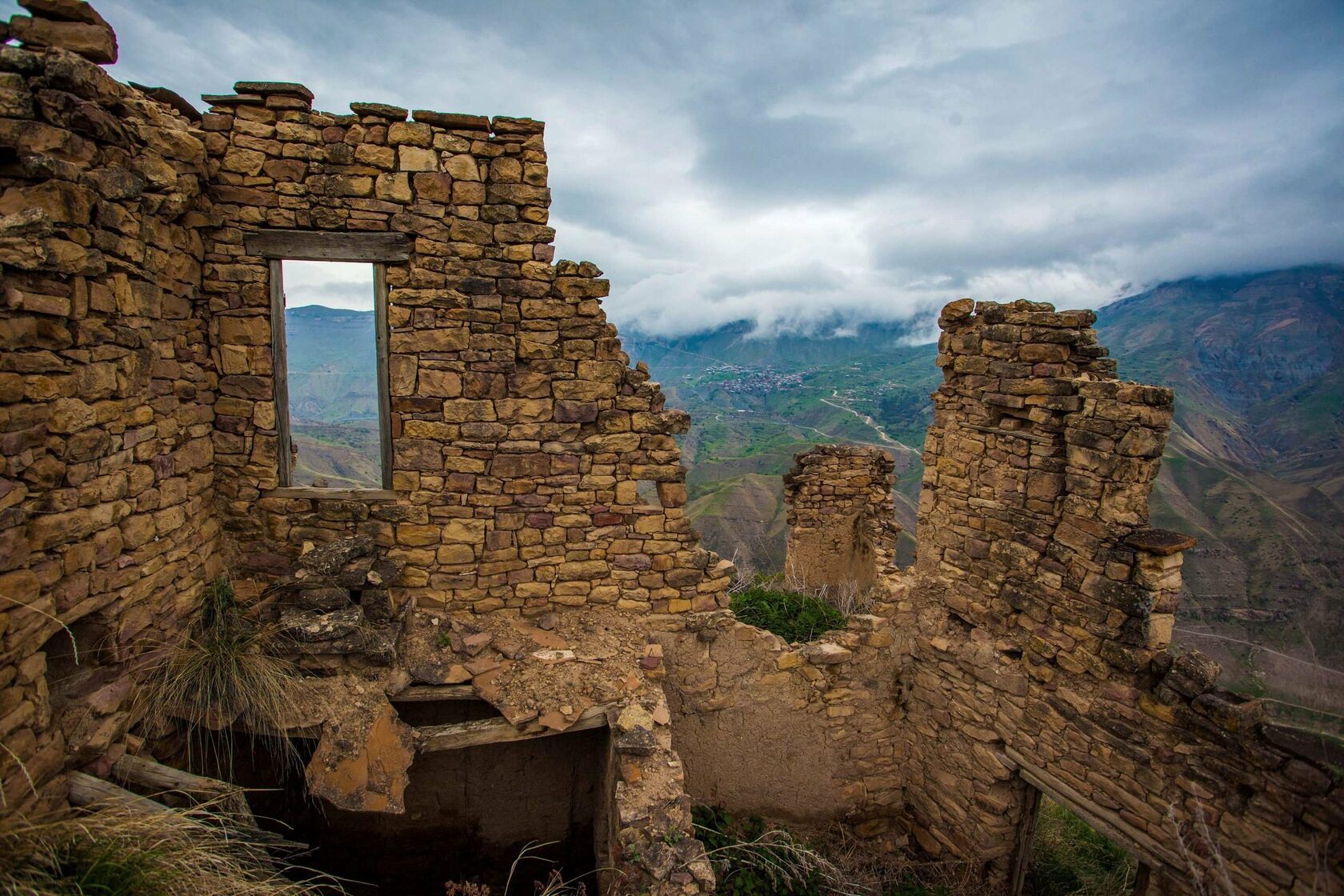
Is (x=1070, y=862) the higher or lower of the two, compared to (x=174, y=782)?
lower

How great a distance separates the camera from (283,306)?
4746mm

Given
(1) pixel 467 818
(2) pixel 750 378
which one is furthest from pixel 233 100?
(2) pixel 750 378

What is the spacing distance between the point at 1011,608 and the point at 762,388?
210 feet

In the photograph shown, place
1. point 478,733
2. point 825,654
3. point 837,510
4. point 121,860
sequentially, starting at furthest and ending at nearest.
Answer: point 837,510 < point 825,654 < point 478,733 < point 121,860

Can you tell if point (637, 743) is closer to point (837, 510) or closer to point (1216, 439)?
point (837, 510)

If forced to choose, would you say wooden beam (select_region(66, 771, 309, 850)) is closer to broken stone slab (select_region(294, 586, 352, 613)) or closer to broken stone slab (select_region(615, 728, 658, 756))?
broken stone slab (select_region(294, 586, 352, 613))

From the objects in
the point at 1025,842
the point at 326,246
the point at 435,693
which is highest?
the point at 326,246

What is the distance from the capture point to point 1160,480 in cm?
2438

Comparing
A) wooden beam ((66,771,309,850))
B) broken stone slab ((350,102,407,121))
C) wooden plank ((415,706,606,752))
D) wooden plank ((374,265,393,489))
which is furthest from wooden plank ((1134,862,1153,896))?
broken stone slab ((350,102,407,121))

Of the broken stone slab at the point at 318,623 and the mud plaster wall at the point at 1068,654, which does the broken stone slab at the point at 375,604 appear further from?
the mud plaster wall at the point at 1068,654

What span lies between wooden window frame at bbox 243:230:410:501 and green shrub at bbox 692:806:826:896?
4094 mm

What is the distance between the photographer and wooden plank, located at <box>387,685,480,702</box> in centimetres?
470

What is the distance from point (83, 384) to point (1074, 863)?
397 inches

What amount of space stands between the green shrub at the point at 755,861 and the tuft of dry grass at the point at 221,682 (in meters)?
3.43
